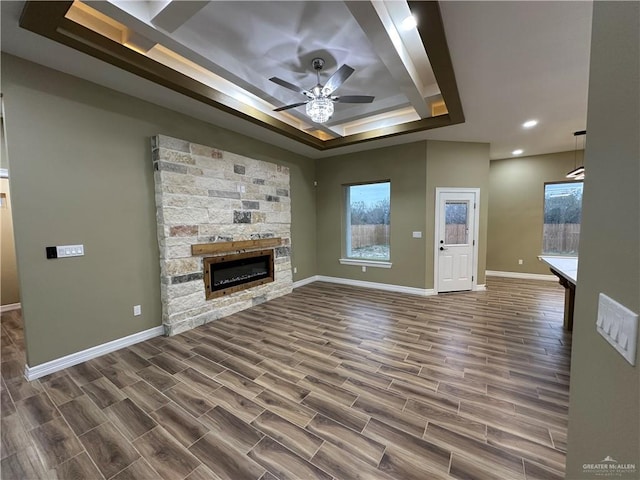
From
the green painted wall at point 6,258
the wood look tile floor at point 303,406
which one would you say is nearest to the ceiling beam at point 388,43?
the wood look tile floor at point 303,406

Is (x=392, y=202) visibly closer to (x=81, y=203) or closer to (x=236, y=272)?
(x=236, y=272)

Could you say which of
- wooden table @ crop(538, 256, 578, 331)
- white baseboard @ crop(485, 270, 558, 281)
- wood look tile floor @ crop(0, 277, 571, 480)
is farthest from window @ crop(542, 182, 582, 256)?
wood look tile floor @ crop(0, 277, 571, 480)

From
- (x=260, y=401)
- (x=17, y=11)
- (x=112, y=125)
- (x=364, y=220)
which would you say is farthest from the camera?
(x=364, y=220)

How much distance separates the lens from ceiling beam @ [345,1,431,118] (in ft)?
6.37

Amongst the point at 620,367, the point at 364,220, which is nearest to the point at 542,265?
the point at 364,220

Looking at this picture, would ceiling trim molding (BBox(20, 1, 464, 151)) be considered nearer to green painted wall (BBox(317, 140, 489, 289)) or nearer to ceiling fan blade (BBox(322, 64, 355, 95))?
ceiling fan blade (BBox(322, 64, 355, 95))

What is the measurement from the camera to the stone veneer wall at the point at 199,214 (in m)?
3.28

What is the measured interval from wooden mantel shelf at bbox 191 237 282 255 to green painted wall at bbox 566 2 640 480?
12.2 feet

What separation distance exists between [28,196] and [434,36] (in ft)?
12.6

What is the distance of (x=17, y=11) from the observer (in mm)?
1836

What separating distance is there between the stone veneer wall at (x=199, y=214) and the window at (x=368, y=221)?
80.5 inches

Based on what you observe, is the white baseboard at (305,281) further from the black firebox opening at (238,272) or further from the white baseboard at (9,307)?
the white baseboard at (9,307)

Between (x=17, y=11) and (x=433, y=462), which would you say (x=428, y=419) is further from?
(x=17, y=11)

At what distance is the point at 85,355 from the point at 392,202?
5.06 metres
